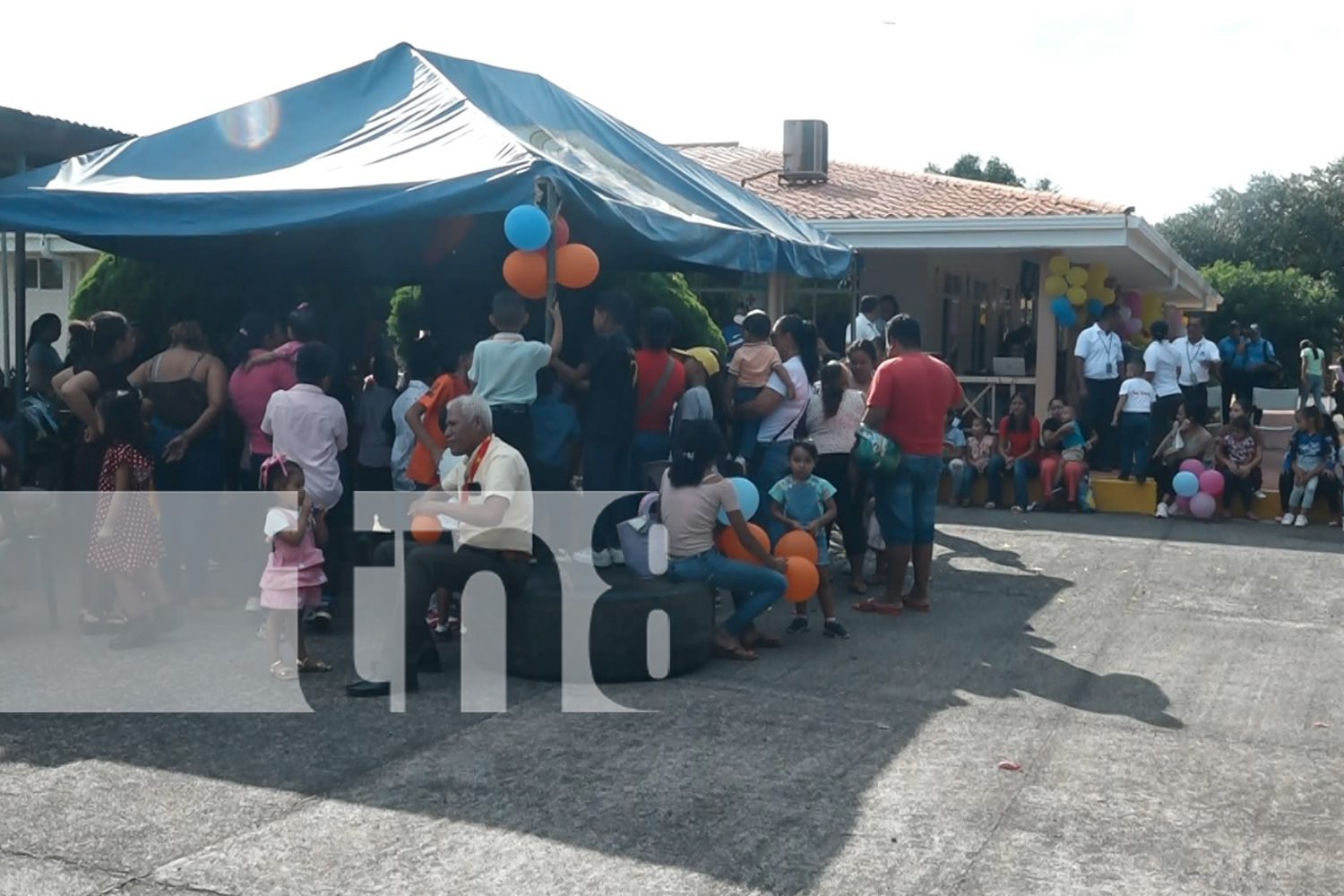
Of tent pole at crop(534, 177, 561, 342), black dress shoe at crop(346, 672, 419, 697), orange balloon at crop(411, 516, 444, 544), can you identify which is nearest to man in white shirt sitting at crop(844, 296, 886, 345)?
tent pole at crop(534, 177, 561, 342)

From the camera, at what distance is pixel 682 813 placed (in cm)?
526

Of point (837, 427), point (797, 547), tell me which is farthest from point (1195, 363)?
point (797, 547)

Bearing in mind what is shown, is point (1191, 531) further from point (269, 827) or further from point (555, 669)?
point (269, 827)

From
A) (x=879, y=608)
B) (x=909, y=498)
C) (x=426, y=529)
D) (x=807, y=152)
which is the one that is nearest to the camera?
(x=426, y=529)

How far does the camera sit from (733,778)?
5680 millimetres

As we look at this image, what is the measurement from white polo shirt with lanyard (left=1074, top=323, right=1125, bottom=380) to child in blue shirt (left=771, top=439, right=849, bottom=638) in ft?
27.1

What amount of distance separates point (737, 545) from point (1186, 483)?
764 centimetres

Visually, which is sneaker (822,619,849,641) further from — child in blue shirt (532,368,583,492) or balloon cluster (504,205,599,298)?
balloon cluster (504,205,599,298)

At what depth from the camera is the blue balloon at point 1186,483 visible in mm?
13992

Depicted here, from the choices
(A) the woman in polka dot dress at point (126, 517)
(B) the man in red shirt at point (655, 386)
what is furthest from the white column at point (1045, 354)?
(A) the woman in polka dot dress at point (126, 517)

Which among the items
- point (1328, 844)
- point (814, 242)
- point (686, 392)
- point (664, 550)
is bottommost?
point (1328, 844)

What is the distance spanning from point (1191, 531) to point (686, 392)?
22.3ft

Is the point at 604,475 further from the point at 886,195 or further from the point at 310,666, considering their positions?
the point at 886,195

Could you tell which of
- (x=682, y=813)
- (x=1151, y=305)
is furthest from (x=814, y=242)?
(x=1151, y=305)
